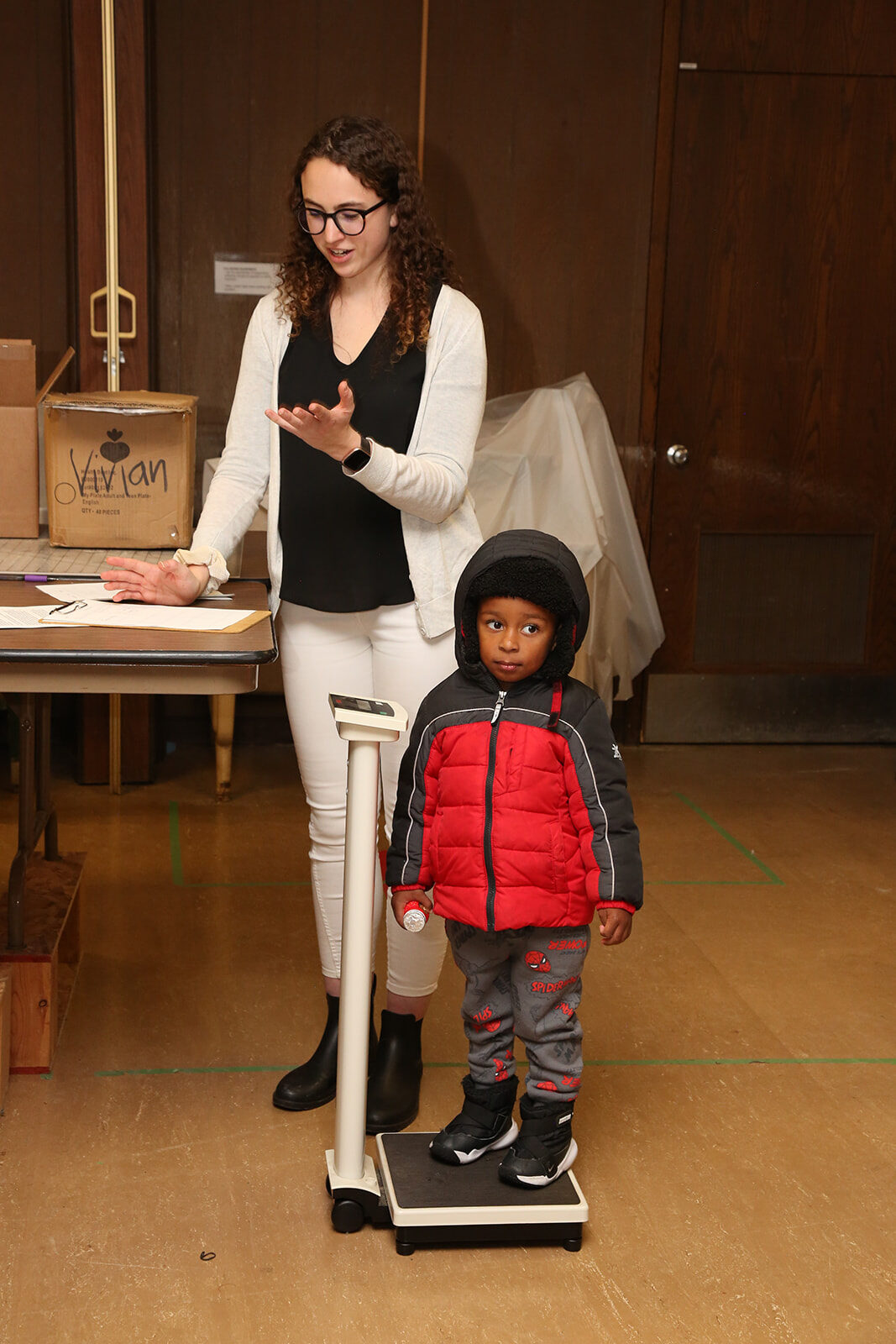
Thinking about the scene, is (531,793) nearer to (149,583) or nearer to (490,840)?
(490,840)

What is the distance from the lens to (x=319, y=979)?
106 inches

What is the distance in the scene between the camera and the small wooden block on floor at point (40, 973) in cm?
226

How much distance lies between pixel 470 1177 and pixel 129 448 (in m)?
1.35

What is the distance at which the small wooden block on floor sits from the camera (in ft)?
7.43

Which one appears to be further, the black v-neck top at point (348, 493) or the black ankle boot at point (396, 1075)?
the black ankle boot at point (396, 1075)

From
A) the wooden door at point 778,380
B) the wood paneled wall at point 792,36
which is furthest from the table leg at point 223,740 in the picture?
the wood paneled wall at point 792,36

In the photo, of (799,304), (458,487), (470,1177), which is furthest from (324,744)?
(799,304)

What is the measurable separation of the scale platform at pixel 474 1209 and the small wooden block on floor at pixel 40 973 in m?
0.71

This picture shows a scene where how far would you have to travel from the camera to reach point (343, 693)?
2057 mm

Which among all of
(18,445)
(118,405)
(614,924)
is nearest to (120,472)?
(118,405)

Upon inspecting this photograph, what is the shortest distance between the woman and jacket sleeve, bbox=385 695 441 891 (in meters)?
0.18

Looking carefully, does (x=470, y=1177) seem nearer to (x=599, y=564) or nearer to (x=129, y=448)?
(x=129, y=448)

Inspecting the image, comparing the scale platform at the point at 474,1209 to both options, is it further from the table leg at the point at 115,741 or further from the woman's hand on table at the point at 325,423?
the table leg at the point at 115,741

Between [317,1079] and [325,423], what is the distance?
1.12 meters
